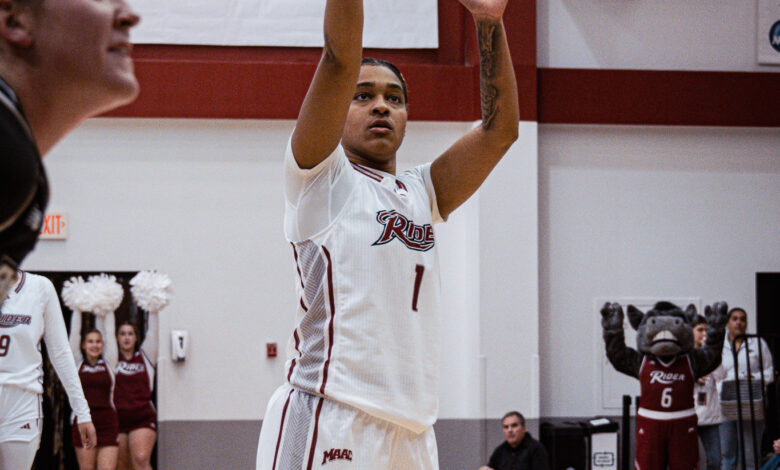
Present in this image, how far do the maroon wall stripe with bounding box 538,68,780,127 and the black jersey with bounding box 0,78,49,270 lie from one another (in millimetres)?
9460

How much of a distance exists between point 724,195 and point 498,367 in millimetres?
3316

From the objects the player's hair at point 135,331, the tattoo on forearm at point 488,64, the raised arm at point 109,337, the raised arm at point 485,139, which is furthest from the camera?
the player's hair at point 135,331

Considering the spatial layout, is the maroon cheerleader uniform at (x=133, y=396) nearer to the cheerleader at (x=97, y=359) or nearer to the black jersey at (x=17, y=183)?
the cheerleader at (x=97, y=359)

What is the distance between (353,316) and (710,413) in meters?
7.80

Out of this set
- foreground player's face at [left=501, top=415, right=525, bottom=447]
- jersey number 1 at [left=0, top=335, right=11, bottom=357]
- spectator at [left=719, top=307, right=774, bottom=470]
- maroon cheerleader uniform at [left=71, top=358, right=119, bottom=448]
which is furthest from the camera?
spectator at [left=719, top=307, right=774, bottom=470]

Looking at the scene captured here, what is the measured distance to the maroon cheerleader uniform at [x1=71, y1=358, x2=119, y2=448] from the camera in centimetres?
866

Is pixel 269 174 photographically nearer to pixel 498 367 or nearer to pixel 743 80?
pixel 498 367

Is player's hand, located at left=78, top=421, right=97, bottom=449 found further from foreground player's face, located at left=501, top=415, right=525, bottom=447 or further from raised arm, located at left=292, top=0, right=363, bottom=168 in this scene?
raised arm, located at left=292, top=0, right=363, bottom=168

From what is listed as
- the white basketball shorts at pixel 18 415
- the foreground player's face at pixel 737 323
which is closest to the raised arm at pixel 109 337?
the white basketball shorts at pixel 18 415

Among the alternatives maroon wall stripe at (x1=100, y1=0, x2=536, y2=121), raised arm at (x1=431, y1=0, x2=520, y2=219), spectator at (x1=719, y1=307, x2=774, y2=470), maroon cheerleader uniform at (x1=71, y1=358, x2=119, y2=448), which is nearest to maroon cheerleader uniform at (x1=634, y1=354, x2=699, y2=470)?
spectator at (x1=719, y1=307, x2=774, y2=470)

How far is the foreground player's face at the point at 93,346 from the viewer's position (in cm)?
886

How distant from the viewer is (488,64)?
8.73ft

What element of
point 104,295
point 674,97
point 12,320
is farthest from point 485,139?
point 674,97

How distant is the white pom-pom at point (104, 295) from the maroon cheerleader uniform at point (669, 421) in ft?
17.1
